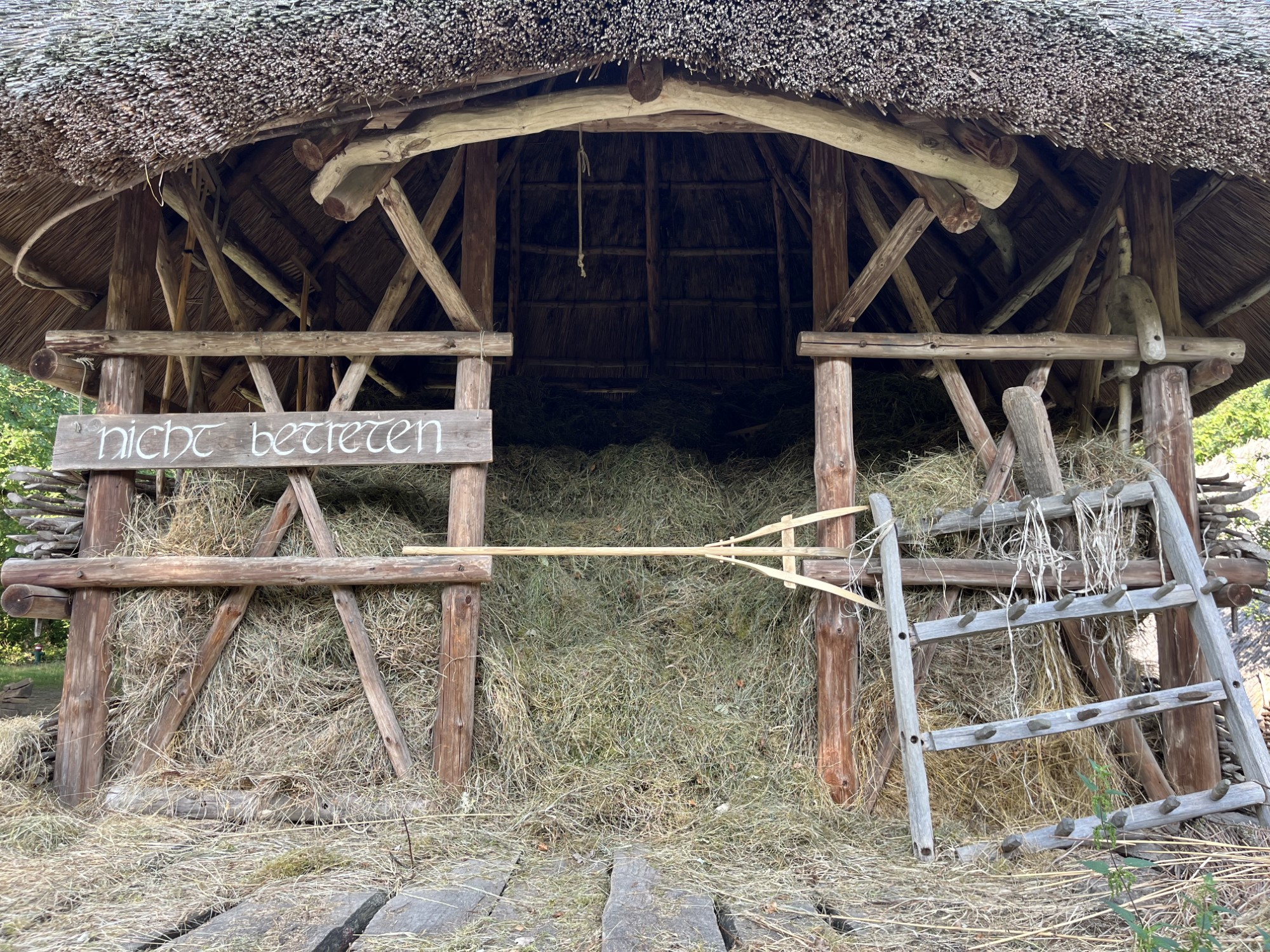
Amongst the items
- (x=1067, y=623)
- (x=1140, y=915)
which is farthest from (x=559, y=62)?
(x=1140, y=915)

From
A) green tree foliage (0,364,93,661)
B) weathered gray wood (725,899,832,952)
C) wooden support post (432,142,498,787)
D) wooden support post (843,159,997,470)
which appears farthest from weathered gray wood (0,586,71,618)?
green tree foliage (0,364,93,661)

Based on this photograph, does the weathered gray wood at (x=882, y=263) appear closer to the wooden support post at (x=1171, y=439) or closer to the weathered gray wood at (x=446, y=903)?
the wooden support post at (x=1171, y=439)

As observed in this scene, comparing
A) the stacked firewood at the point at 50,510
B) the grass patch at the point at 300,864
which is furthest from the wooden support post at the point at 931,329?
the stacked firewood at the point at 50,510

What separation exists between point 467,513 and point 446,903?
1823 mm

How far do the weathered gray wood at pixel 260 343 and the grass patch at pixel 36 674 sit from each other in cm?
737

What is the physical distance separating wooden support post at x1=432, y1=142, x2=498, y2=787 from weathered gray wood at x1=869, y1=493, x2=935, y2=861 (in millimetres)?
1857

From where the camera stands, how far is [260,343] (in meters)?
4.33

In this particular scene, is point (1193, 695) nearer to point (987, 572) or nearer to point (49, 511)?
point (987, 572)

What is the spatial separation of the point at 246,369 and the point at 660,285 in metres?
3.41

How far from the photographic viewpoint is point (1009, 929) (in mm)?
2646

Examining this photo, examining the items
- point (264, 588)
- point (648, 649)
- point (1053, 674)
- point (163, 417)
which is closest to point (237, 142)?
point (163, 417)

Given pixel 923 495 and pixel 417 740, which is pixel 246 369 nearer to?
pixel 417 740

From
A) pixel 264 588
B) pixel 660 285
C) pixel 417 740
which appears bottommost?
pixel 417 740

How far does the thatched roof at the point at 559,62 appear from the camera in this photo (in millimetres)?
3371
